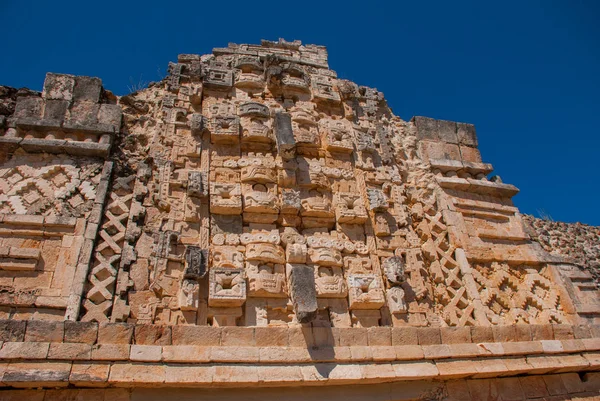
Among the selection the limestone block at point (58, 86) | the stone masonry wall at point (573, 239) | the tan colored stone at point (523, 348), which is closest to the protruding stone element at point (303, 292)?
the tan colored stone at point (523, 348)

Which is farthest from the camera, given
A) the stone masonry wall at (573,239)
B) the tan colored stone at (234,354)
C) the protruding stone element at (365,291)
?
the stone masonry wall at (573,239)

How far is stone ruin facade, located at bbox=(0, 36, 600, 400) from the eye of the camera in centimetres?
483

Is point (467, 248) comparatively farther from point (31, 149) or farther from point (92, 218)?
point (31, 149)

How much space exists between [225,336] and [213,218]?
6.22ft

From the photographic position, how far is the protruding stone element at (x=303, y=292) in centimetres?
534

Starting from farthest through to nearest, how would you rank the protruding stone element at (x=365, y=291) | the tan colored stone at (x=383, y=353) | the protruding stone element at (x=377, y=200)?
the protruding stone element at (x=377, y=200) < the protruding stone element at (x=365, y=291) < the tan colored stone at (x=383, y=353)

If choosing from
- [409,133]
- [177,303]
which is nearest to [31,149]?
[177,303]

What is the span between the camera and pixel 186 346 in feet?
15.6

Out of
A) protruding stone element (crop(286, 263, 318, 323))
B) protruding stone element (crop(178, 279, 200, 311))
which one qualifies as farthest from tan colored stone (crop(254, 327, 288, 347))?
protruding stone element (crop(178, 279, 200, 311))

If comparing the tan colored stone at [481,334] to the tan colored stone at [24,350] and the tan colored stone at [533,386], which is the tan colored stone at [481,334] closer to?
the tan colored stone at [533,386]

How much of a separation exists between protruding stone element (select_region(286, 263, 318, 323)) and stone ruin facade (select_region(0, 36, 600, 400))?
3cm

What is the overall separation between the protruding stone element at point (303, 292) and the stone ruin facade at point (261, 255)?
0.09ft

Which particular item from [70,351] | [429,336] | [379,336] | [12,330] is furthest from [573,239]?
[12,330]

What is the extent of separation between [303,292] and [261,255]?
816 millimetres
